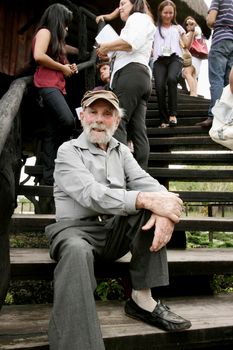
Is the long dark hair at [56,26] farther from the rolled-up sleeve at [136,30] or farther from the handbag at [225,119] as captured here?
the handbag at [225,119]

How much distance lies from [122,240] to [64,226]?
33 centimetres

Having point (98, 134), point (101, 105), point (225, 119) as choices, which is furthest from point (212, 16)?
point (98, 134)

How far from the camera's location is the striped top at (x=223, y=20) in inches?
190

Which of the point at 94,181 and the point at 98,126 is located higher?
the point at 98,126

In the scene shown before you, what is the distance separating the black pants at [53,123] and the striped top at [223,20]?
2.29 m

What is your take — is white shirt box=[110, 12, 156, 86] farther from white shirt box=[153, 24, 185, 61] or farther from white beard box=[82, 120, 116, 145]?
white shirt box=[153, 24, 185, 61]

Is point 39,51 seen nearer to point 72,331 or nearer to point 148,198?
point 148,198

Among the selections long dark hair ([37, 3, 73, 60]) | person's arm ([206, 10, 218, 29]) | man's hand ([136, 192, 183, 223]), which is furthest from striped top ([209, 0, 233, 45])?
man's hand ([136, 192, 183, 223])

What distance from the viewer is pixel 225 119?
3793 mm

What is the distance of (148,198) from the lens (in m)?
2.10

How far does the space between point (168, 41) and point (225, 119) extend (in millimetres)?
1866

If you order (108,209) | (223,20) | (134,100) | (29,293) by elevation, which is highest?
(223,20)

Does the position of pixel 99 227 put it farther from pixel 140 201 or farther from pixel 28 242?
pixel 28 242

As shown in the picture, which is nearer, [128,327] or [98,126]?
[128,327]
